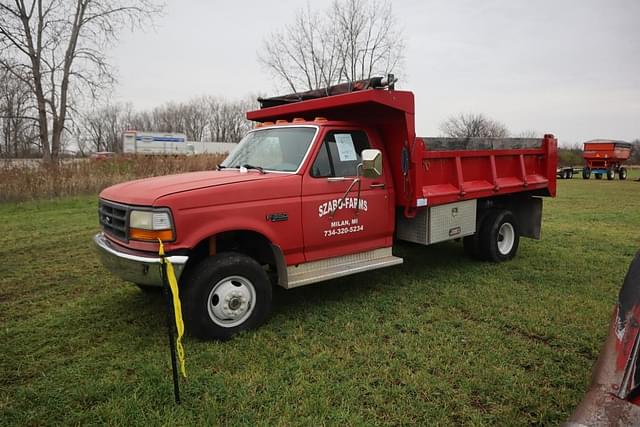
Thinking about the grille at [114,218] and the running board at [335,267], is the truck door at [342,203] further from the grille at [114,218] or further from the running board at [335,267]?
the grille at [114,218]

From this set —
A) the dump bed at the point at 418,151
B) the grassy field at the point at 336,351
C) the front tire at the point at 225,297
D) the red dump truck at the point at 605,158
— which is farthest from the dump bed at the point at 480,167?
the red dump truck at the point at 605,158

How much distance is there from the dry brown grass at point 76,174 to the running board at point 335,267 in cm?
1246

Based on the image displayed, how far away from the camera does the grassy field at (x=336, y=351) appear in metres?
3.08

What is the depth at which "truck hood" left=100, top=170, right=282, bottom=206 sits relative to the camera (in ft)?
13.0

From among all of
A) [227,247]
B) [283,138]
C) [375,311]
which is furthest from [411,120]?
[227,247]

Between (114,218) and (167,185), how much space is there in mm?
610

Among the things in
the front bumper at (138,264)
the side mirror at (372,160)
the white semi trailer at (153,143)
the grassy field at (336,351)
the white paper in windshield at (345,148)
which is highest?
the white semi trailer at (153,143)

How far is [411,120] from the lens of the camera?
5246 millimetres

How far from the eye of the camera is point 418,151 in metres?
5.32

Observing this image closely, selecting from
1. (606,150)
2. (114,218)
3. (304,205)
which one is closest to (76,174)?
(114,218)

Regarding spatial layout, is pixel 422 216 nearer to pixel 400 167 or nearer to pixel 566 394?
pixel 400 167

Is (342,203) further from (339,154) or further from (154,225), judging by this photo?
(154,225)

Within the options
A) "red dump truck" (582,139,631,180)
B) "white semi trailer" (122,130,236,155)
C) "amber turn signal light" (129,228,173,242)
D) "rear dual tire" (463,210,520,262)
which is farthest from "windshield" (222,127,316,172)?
"white semi trailer" (122,130,236,155)

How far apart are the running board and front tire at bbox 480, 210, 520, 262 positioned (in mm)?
2027
